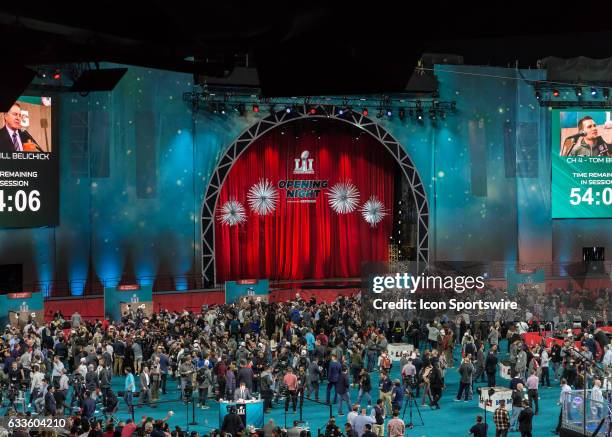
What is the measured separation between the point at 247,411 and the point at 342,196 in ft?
64.8

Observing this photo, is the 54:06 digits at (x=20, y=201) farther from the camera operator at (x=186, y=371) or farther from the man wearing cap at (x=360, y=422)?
the man wearing cap at (x=360, y=422)

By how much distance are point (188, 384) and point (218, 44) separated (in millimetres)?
16149

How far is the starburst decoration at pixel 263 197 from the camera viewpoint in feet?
106

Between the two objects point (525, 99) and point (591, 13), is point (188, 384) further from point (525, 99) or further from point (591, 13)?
point (525, 99)

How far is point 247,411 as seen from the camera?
48.0 ft

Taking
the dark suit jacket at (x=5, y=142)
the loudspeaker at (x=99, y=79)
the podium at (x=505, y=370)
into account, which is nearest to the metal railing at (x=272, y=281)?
the podium at (x=505, y=370)

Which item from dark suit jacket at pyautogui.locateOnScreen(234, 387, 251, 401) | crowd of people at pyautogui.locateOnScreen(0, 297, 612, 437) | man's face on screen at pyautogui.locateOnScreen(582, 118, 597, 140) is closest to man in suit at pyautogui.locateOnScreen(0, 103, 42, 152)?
crowd of people at pyautogui.locateOnScreen(0, 297, 612, 437)

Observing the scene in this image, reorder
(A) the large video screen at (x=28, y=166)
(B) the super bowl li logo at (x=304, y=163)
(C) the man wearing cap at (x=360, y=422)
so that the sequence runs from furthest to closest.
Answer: (B) the super bowl li logo at (x=304, y=163), (A) the large video screen at (x=28, y=166), (C) the man wearing cap at (x=360, y=422)

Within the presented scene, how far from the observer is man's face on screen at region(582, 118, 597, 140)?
3161cm

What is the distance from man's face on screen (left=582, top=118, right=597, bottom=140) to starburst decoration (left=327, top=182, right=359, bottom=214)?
27.8 feet

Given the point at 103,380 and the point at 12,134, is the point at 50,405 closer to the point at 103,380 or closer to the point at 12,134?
the point at 103,380

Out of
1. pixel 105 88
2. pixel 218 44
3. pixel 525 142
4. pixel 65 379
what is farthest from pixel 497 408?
pixel 525 142

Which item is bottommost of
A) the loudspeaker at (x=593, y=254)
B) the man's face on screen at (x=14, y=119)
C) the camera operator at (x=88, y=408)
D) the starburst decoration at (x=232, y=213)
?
the camera operator at (x=88, y=408)

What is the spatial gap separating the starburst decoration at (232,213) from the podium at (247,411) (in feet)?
56.2
